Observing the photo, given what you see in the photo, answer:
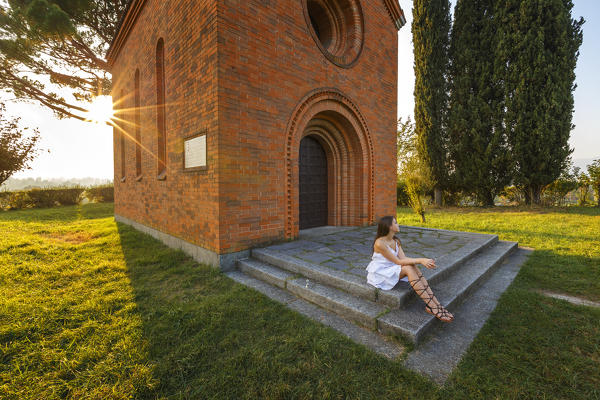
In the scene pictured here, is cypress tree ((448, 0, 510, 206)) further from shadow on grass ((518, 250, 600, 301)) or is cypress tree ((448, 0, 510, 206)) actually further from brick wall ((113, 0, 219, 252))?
brick wall ((113, 0, 219, 252))

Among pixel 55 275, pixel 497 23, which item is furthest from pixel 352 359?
pixel 497 23

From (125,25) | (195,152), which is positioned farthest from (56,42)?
(195,152)

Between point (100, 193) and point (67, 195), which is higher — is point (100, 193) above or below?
above

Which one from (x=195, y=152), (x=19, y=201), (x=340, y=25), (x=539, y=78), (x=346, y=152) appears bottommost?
(x=19, y=201)

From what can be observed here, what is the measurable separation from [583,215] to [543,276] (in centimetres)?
1000

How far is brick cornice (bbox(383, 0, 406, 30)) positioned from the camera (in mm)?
7837

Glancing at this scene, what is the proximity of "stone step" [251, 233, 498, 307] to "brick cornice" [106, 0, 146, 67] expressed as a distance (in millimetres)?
8579

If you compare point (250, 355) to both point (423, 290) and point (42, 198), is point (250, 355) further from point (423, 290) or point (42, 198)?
point (42, 198)

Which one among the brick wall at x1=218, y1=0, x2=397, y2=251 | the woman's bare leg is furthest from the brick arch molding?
the woman's bare leg

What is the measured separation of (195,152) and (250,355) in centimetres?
397

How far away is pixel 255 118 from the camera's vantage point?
4699 mm

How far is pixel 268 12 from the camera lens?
4.83 metres

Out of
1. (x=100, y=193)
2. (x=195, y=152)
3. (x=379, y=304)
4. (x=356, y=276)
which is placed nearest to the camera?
(x=379, y=304)

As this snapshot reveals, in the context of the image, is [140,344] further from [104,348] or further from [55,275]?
[55,275]
